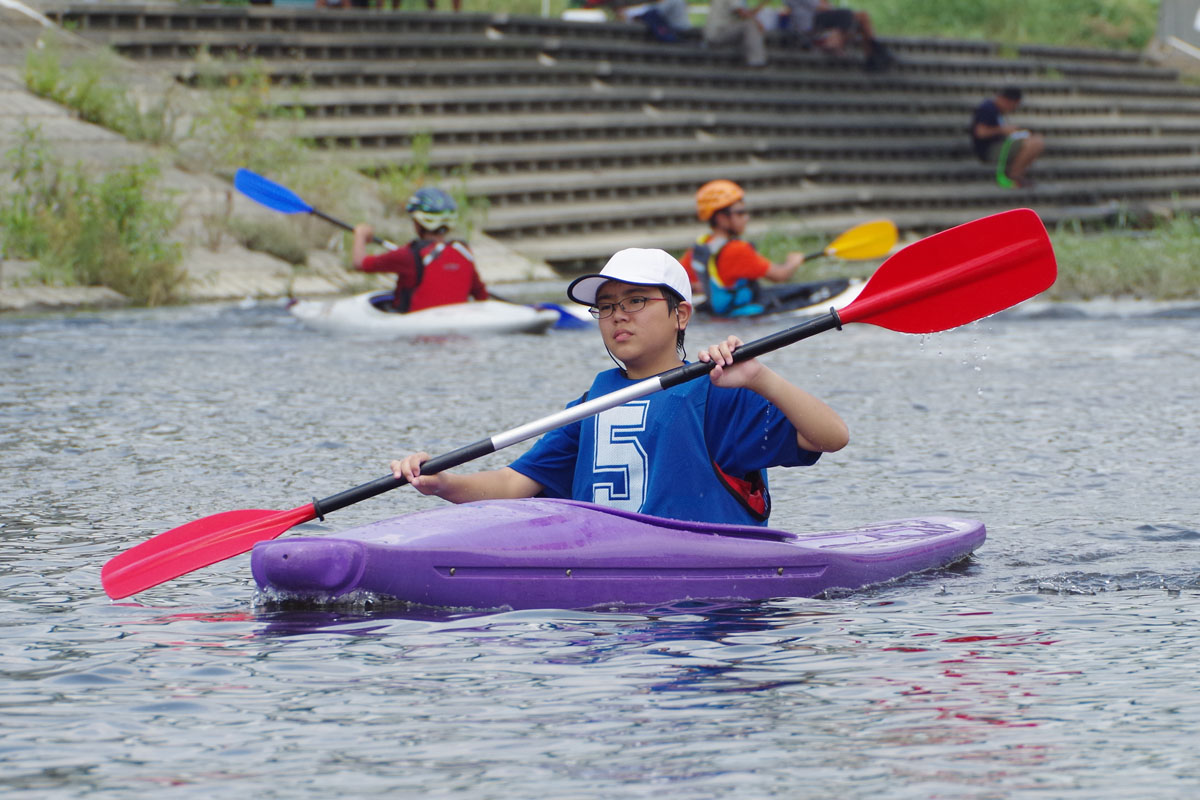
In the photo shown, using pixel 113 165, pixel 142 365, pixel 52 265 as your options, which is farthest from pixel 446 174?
pixel 142 365

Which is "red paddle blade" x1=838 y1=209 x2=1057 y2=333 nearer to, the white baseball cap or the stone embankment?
the white baseball cap

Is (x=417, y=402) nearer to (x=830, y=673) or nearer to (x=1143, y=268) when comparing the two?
(x=830, y=673)

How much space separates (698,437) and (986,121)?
17.3 meters

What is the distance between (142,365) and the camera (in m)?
9.40

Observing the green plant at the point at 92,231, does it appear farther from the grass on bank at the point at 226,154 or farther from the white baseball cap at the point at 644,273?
the white baseball cap at the point at 644,273

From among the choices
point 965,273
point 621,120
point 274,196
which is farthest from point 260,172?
point 965,273

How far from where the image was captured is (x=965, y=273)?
469 cm

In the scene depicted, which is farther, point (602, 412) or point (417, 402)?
point (417, 402)

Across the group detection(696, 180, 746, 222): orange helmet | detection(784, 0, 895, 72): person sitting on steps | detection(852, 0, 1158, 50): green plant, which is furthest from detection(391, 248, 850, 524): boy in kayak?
detection(852, 0, 1158, 50): green plant

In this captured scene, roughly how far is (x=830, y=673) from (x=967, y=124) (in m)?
19.5

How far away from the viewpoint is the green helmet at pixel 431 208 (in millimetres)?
10680

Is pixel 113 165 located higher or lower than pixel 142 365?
higher

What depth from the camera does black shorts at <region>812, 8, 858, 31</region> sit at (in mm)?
21906

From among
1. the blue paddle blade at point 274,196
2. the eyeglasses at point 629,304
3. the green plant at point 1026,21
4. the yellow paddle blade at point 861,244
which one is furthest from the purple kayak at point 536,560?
the green plant at point 1026,21
